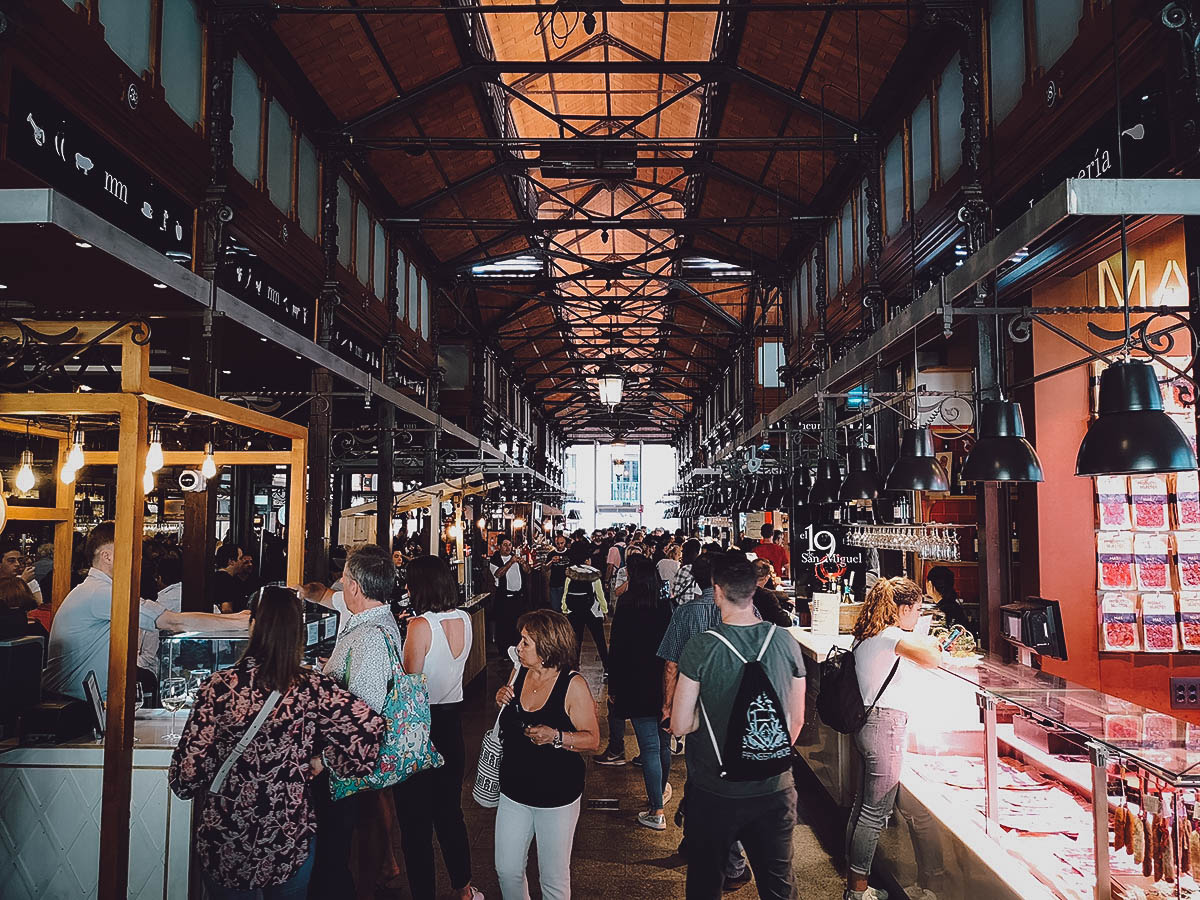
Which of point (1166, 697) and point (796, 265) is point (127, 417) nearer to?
point (1166, 697)

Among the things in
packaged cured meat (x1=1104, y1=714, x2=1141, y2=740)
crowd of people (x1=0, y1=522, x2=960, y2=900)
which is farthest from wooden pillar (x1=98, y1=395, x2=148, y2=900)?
packaged cured meat (x1=1104, y1=714, x2=1141, y2=740)

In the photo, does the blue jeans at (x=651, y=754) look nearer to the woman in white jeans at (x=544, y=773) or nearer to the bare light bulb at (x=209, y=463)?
the woman in white jeans at (x=544, y=773)

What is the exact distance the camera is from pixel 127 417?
13.5ft

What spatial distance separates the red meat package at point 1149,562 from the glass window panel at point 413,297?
30.9 feet

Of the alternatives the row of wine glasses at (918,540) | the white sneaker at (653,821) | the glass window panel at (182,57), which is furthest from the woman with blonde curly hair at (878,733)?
the glass window panel at (182,57)

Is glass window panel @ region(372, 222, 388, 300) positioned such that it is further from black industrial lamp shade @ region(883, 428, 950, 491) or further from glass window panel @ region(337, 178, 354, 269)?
black industrial lamp shade @ region(883, 428, 950, 491)

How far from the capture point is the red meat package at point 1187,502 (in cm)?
598

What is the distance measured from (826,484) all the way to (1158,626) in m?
2.93

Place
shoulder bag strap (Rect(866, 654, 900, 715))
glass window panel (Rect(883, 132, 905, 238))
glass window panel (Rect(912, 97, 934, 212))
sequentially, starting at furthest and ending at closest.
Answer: glass window panel (Rect(883, 132, 905, 238)) < glass window panel (Rect(912, 97, 934, 212)) < shoulder bag strap (Rect(866, 654, 900, 715))

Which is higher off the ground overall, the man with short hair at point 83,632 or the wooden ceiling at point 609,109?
the wooden ceiling at point 609,109

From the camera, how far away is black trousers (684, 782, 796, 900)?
3.39 meters

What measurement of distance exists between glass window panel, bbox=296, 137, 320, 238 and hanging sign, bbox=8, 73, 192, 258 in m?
2.41

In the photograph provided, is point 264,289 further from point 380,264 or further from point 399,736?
point 399,736

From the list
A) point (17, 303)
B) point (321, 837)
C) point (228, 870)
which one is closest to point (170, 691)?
point (321, 837)
